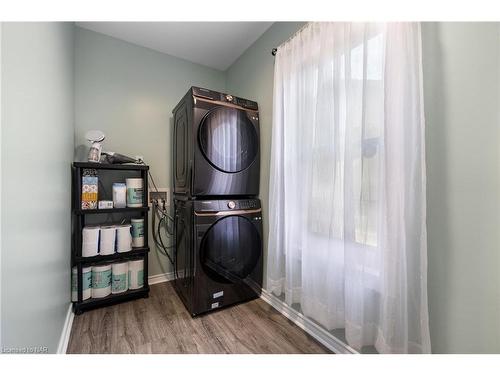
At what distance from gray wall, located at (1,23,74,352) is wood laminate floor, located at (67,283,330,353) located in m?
0.30

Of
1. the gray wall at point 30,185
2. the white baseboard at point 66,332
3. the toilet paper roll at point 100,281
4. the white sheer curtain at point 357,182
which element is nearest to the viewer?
the gray wall at point 30,185

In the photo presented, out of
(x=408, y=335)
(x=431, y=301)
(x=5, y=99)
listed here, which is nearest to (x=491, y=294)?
(x=431, y=301)

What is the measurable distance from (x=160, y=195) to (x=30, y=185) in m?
1.44

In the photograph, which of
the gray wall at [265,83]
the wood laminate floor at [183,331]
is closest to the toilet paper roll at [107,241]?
the wood laminate floor at [183,331]

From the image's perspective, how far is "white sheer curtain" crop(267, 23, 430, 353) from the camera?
883 mm

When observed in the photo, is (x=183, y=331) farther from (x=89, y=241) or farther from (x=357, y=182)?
(x=357, y=182)

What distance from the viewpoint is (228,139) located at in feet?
5.60

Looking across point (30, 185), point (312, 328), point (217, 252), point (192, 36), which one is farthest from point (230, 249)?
point (192, 36)

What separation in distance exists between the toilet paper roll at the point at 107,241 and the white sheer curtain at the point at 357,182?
1439mm

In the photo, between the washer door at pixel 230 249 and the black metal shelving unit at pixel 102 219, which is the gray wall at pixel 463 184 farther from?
the black metal shelving unit at pixel 102 219

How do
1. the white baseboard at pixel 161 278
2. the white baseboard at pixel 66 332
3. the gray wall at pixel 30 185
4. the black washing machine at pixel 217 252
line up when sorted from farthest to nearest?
the white baseboard at pixel 161 278
the black washing machine at pixel 217 252
the white baseboard at pixel 66 332
the gray wall at pixel 30 185

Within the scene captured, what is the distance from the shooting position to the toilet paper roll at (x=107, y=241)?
5.57 ft

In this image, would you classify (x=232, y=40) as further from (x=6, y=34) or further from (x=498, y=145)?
(x=498, y=145)
